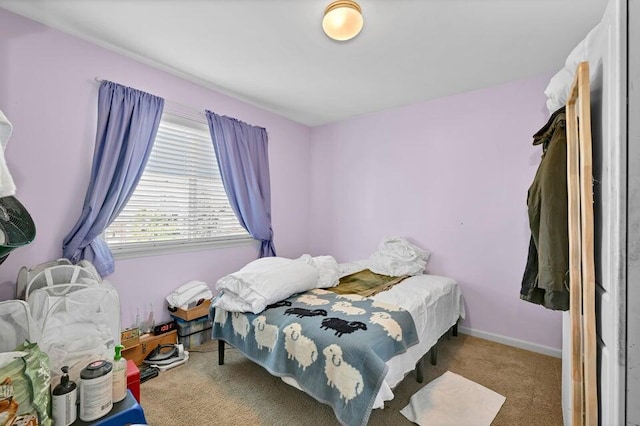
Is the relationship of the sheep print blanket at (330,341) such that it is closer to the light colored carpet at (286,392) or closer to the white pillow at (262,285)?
the white pillow at (262,285)

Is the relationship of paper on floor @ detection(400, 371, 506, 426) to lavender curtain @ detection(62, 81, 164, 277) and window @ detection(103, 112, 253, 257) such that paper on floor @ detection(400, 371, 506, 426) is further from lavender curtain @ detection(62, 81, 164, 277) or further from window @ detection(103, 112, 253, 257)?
lavender curtain @ detection(62, 81, 164, 277)

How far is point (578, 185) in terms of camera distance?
1132 millimetres

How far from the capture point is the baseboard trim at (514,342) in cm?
252

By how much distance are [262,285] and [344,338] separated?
0.78 m

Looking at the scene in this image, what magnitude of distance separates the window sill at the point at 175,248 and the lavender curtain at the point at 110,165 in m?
0.13

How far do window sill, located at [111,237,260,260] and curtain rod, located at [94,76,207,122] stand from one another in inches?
50.5

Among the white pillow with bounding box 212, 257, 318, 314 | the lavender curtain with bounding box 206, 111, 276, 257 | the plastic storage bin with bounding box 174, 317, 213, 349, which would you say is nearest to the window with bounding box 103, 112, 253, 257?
the lavender curtain with bounding box 206, 111, 276, 257

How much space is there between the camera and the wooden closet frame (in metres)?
0.92

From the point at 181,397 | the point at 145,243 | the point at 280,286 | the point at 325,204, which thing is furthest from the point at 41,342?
the point at 325,204

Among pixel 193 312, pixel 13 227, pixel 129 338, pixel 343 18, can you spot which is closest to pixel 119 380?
pixel 13 227

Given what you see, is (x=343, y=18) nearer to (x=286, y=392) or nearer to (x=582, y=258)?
(x=582, y=258)

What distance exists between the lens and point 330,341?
1.57 meters

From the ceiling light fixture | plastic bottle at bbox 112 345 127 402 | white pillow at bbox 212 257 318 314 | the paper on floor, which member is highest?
the ceiling light fixture

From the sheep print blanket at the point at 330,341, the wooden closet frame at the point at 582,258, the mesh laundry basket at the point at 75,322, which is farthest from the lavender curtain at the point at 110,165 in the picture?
the wooden closet frame at the point at 582,258
